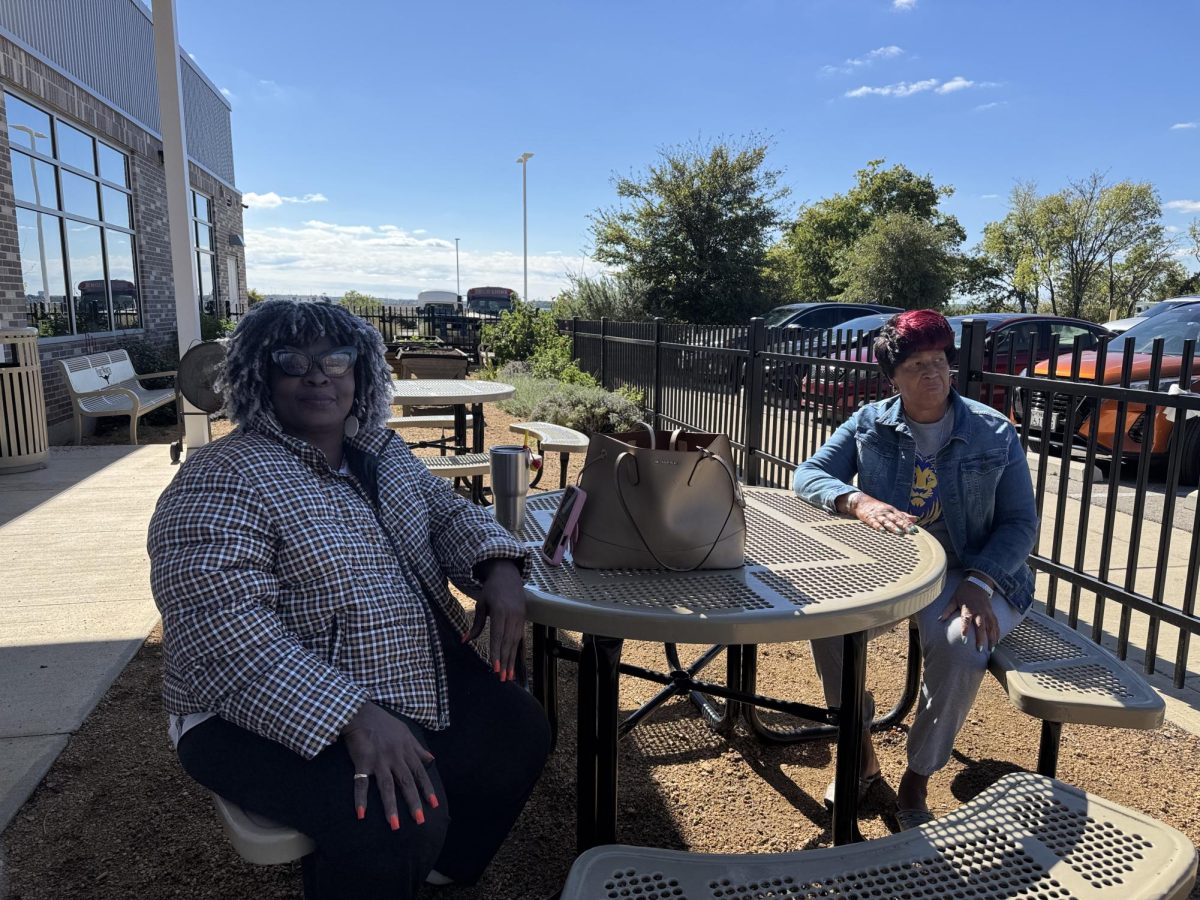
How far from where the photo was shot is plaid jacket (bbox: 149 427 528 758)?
1435 mm

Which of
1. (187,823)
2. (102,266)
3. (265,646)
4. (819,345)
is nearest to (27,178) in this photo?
(102,266)

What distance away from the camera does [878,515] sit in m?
2.21

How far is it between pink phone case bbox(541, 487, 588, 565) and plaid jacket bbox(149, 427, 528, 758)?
6 centimetres

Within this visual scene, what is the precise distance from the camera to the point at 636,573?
5.80ft

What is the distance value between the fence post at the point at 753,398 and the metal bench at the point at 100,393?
549cm

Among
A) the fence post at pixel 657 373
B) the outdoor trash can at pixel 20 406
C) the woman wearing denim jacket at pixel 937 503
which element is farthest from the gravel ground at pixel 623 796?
the fence post at pixel 657 373

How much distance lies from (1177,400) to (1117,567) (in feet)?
6.57

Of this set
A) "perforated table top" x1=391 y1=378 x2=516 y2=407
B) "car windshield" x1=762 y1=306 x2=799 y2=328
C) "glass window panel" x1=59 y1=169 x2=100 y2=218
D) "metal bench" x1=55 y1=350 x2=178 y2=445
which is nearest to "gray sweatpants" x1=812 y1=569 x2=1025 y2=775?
"perforated table top" x1=391 y1=378 x2=516 y2=407

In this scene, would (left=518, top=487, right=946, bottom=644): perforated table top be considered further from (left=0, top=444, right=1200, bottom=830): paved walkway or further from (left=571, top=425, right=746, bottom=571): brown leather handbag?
(left=0, top=444, right=1200, bottom=830): paved walkway

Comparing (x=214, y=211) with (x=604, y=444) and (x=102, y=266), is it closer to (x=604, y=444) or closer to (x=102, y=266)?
(x=102, y=266)

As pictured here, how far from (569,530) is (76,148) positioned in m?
10.9

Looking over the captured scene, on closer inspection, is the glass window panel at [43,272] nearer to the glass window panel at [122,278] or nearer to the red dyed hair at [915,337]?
the glass window panel at [122,278]

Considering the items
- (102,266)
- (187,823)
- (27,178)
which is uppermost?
(27,178)

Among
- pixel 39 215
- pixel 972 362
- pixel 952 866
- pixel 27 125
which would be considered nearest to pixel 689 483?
pixel 952 866
